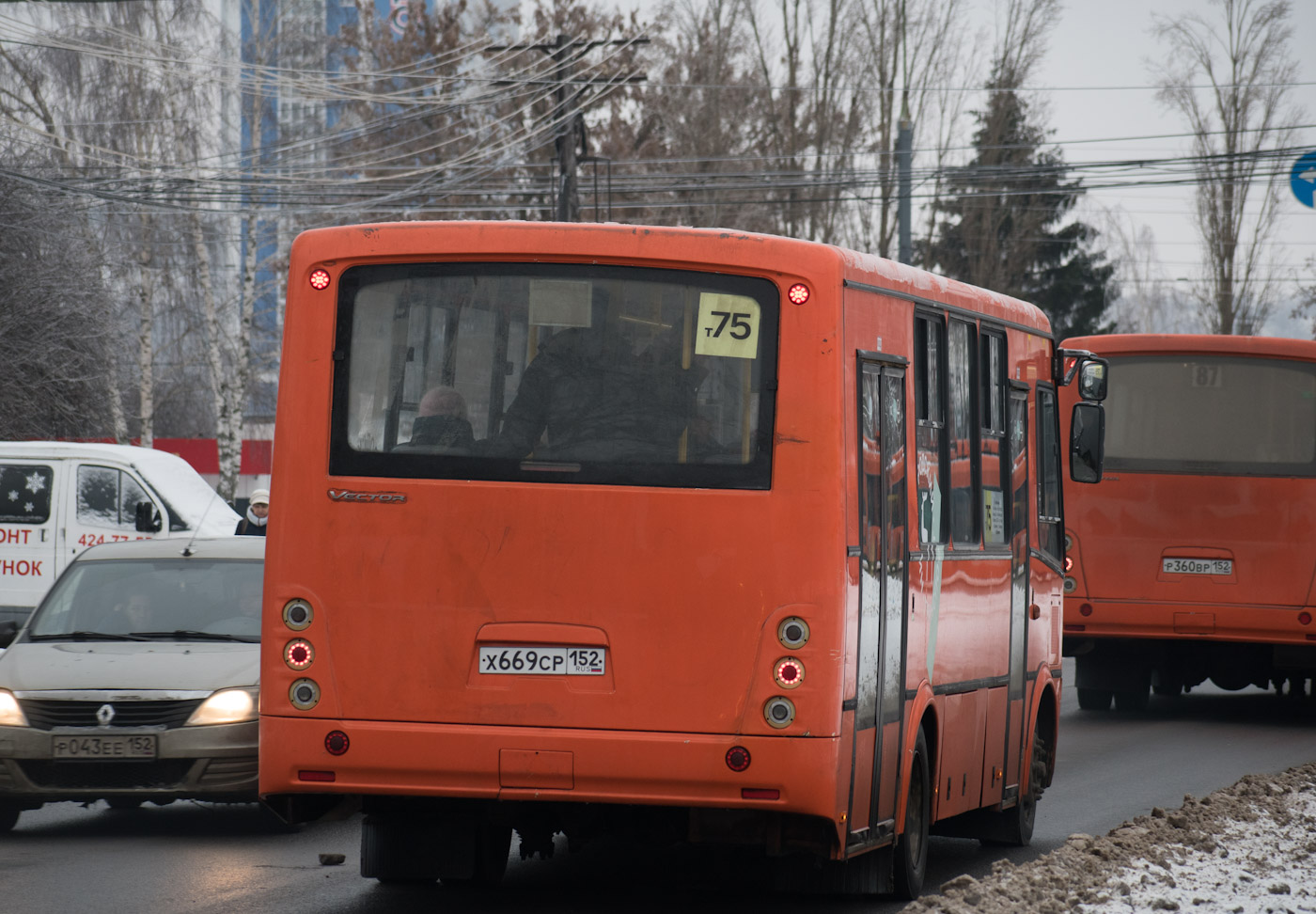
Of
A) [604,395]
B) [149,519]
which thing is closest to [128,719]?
[604,395]

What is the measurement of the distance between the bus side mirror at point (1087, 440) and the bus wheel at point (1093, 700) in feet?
24.9

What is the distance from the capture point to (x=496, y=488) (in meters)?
7.19

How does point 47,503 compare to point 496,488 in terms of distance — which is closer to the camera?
point 496,488

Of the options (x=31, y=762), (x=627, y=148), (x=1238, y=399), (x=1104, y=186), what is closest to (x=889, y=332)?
(x=31, y=762)

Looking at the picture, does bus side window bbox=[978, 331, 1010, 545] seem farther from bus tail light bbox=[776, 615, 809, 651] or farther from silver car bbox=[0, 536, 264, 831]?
silver car bbox=[0, 536, 264, 831]

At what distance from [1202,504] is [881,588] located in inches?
402

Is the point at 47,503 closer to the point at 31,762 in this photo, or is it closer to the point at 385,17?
the point at 31,762

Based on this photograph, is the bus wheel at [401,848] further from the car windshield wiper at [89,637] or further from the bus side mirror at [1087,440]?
the bus side mirror at [1087,440]

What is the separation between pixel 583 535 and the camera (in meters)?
7.14

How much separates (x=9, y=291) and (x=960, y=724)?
27151mm

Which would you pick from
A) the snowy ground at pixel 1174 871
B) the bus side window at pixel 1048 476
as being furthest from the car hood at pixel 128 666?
the bus side window at pixel 1048 476

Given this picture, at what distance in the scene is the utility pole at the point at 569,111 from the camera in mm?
33969

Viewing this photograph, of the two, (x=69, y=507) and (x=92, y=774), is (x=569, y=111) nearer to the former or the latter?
(x=69, y=507)

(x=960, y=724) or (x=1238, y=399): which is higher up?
(x=1238, y=399)
